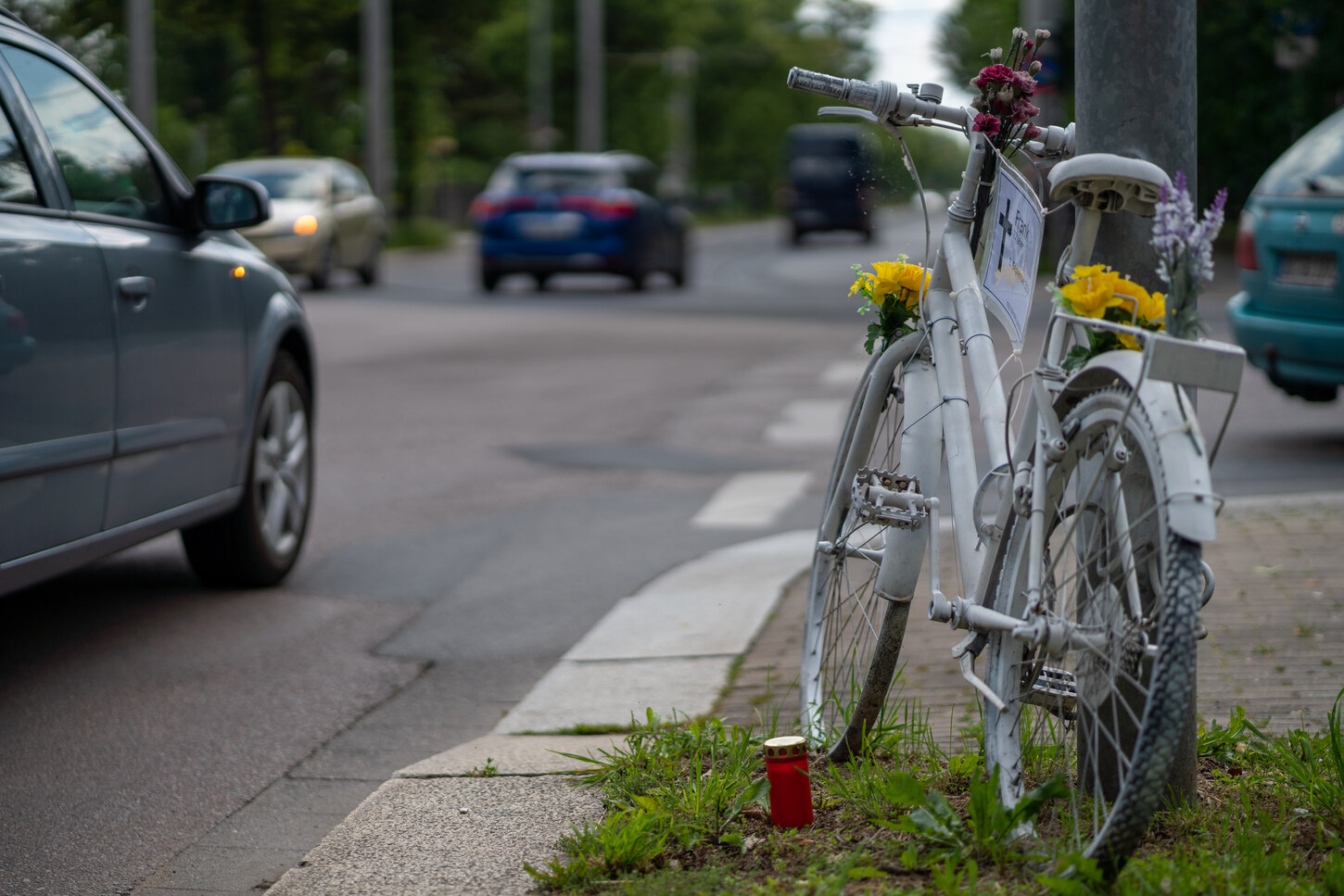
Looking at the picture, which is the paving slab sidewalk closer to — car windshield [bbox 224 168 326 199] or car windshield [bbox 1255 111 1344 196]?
car windshield [bbox 1255 111 1344 196]

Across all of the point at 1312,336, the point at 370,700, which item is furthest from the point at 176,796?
the point at 1312,336

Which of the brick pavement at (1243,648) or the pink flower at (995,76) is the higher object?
the pink flower at (995,76)

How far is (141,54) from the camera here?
22.9 m

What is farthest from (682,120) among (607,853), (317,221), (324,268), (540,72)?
(607,853)

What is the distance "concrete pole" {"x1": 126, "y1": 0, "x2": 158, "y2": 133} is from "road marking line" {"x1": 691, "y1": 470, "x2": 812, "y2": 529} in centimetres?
1651

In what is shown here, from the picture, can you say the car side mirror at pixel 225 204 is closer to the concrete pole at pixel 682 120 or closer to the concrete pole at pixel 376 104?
the concrete pole at pixel 376 104

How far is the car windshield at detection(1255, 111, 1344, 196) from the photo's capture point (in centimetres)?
757

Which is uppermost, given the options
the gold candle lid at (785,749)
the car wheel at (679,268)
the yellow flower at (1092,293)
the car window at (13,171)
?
the car window at (13,171)

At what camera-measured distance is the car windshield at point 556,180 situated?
70.3ft

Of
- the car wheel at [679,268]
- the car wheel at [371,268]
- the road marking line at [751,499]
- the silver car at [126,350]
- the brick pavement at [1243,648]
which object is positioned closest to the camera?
the brick pavement at [1243,648]

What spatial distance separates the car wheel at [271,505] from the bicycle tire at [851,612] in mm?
2435

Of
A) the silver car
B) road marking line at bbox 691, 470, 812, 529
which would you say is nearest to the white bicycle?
the silver car

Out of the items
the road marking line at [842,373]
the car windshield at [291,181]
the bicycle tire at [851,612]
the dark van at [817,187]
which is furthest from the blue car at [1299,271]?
the dark van at [817,187]

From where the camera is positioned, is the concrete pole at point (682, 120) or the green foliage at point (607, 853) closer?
the green foliage at point (607, 853)
